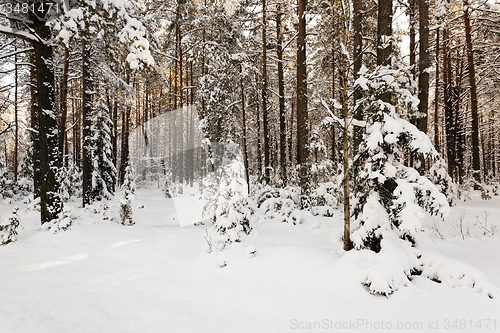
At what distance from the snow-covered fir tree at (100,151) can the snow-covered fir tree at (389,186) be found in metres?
14.3

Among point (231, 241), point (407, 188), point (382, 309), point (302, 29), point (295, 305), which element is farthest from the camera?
point (302, 29)

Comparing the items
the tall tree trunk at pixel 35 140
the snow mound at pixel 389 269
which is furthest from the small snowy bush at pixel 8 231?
the snow mound at pixel 389 269

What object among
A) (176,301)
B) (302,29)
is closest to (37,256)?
(176,301)

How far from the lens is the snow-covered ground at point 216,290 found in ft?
10.7

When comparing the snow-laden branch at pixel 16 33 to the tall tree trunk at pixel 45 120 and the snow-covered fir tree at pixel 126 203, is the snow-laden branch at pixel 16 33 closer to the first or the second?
the tall tree trunk at pixel 45 120

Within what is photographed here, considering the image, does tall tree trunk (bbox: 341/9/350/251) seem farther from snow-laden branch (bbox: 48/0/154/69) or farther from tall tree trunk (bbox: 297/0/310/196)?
tall tree trunk (bbox: 297/0/310/196)

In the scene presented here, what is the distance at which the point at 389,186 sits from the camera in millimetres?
4961

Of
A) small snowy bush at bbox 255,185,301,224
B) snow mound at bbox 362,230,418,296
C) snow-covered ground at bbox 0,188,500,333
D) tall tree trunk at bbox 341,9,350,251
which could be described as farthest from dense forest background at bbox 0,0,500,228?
snow-covered ground at bbox 0,188,500,333

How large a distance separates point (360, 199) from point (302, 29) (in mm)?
7660

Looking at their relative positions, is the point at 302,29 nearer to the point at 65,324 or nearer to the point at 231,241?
the point at 231,241

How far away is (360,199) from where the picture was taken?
505 centimetres

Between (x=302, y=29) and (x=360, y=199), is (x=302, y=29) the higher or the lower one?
the higher one

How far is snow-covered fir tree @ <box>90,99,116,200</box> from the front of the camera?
14516 millimetres

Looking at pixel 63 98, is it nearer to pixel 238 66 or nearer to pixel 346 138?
pixel 238 66
